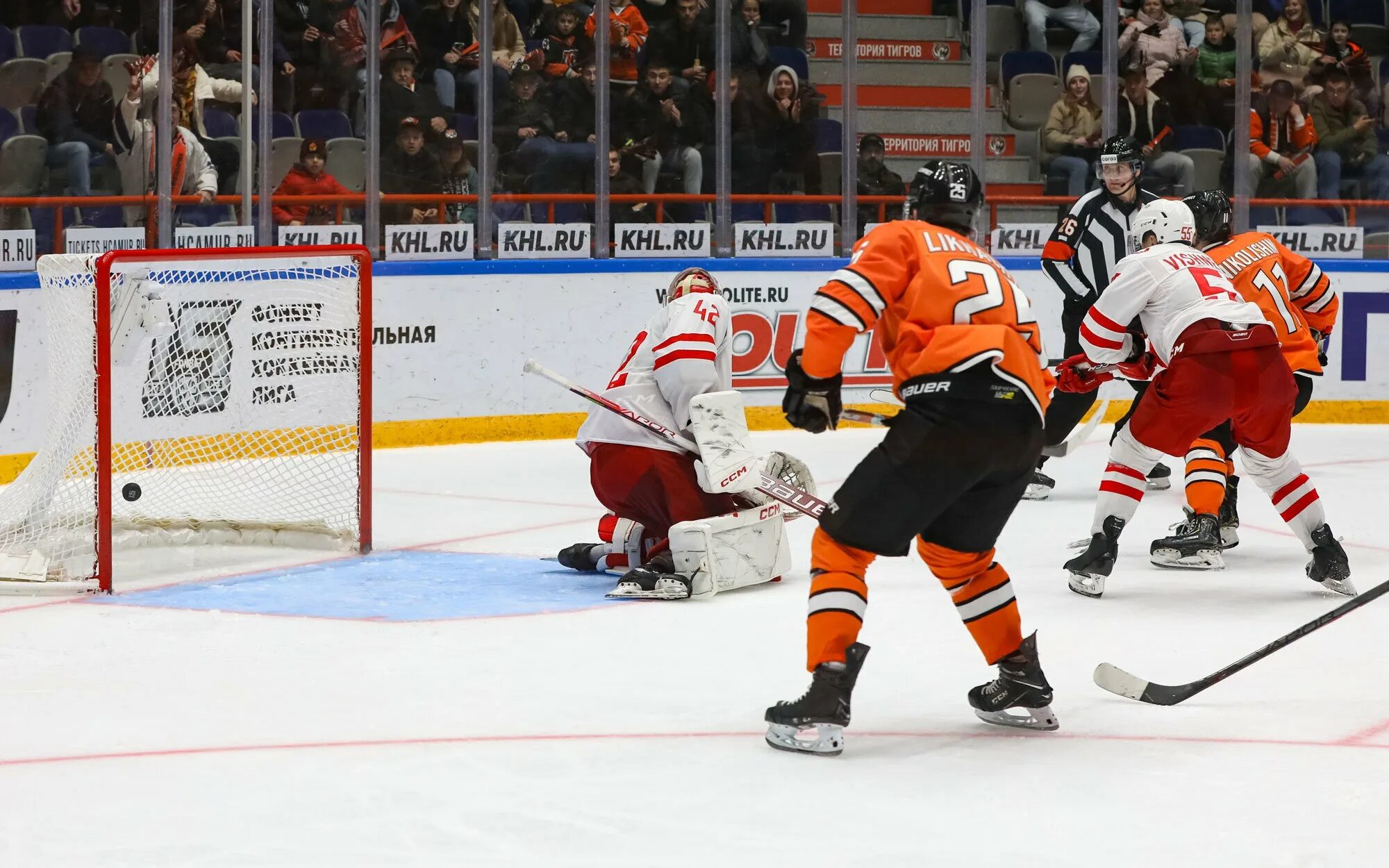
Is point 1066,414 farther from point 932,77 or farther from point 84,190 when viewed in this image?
point 84,190

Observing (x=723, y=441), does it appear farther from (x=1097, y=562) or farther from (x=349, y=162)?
(x=349, y=162)

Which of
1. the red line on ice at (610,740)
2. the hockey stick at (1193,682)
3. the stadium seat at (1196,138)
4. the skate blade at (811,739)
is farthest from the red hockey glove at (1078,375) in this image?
the stadium seat at (1196,138)

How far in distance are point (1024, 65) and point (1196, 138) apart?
3.10 feet

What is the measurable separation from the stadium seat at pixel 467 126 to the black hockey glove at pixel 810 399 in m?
5.07

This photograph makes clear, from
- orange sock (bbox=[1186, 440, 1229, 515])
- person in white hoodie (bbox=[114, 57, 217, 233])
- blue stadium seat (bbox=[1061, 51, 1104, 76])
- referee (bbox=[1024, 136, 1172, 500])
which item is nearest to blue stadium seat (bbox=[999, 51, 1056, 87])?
blue stadium seat (bbox=[1061, 51, 1104, 76])

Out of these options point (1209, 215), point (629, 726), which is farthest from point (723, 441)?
point (1209, 215)

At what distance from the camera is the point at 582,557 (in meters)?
4.73

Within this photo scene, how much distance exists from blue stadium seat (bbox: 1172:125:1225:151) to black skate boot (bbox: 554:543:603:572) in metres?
5.00

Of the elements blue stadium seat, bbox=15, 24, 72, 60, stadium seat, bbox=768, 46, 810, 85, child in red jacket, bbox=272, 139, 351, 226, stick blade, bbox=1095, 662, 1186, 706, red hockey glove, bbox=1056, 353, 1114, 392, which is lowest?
stick blade, bbox=1095, 662, 1186, 706

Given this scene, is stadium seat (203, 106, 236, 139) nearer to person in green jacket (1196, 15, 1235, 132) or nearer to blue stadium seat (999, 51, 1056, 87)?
blue stadium seat (999, 51, 1056, 87)

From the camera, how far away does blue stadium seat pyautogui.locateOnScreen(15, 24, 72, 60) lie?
265 inches

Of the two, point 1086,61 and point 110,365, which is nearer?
point 110,365

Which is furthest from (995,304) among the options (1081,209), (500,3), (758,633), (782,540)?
(500,3)

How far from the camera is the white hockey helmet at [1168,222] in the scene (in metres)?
4.45
